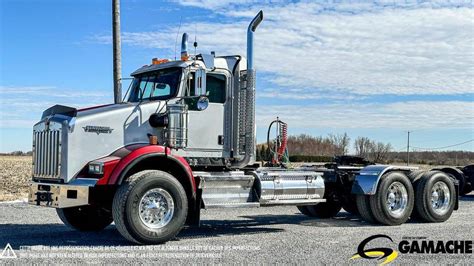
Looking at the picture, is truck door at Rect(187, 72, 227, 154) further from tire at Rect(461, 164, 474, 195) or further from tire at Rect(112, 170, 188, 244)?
tire at Rect(461, 164, 474, 195)

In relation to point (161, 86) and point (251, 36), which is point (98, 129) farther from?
point (251, 36)

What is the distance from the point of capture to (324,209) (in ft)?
47.6

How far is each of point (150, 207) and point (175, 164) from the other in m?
0.99

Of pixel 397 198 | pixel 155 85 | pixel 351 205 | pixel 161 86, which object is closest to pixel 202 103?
pixel 161 86

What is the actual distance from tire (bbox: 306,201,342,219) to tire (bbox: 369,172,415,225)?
5.75ft

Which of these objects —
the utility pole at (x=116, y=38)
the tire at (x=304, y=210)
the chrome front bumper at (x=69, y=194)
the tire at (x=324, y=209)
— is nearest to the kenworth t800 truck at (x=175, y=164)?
the chrome front bumper at (x=69, y=194)

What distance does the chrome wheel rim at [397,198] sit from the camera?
12.9 metres

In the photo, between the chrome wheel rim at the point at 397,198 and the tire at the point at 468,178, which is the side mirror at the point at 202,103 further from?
the tire at the point at 468,178

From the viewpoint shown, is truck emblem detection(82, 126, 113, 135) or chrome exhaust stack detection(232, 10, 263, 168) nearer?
truck emblem detection(82, 126, 113, 135)

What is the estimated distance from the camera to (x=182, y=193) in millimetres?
9891

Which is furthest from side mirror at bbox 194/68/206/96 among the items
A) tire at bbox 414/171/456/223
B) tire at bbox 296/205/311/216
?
tire at bbox 414/171/456/223

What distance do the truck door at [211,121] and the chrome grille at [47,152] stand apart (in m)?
2.36

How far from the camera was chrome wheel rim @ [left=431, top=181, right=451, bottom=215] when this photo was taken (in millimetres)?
13586

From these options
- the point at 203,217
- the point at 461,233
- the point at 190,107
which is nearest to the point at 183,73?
the point at 190,107
